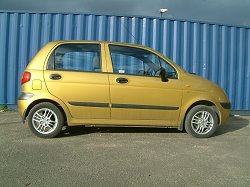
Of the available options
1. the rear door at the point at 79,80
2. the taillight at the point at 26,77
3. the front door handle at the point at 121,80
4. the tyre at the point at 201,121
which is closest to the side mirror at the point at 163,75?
the front door handle at the point at 121,80

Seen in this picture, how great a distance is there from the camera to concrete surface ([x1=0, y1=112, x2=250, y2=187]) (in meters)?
4.36

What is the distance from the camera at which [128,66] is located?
6.53 meters

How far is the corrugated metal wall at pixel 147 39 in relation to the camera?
9.75 meters

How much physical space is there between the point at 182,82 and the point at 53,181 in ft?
10.9

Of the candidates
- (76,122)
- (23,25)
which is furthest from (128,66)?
(23,25)

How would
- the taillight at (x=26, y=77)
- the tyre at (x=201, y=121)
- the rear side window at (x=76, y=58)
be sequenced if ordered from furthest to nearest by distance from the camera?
the tyre at (x=201, y=121)
the rear side window at (x=76, y=58)
the taillight at (x=26, y=77)

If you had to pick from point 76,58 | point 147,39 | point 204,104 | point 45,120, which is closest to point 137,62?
point 76,58

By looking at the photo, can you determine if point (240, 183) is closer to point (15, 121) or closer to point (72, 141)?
point (72, 141)

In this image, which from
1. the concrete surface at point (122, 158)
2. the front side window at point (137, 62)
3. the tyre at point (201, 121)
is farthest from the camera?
the tyre at point (201, 121)

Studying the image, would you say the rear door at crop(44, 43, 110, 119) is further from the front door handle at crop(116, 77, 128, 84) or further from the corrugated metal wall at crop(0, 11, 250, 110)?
the corrugated metal wall at crop(0, 11, 250, 110)

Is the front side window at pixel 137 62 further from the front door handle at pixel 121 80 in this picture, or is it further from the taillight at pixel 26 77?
the taillight at pixel 26 77

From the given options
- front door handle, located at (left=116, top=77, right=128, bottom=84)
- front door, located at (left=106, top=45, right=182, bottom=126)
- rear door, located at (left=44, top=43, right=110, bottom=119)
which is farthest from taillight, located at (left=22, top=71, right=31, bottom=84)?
front door handle, located at (left=116, top=77, right=128, bottom=84)

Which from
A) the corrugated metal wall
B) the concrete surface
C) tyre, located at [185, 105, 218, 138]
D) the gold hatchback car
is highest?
the corrugated metal wall

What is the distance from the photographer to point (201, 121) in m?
6.77
